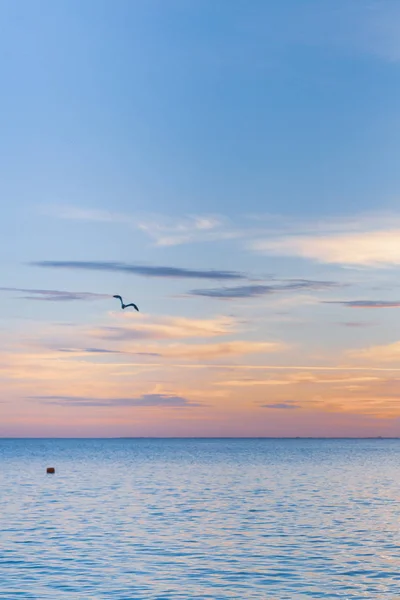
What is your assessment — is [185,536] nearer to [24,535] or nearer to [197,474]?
[24,535]

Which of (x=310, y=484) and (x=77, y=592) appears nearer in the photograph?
(x=77, y=592)

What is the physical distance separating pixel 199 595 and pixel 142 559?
9.93 metres

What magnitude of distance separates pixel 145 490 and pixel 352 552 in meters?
48.9

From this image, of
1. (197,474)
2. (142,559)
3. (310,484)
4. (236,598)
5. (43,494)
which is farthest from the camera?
(197,474)

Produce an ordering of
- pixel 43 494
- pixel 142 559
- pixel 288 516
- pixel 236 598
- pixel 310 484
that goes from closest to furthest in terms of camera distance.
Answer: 1. pixel 236 598
2. pixel 142 559
3. pixel 288 516
4. pixel 43 494
5. pixel 310 484

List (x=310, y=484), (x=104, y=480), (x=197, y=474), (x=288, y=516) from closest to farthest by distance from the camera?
1. (x=288, y=516)
2. (x=310, y=484)
3. (x=104, y=480)
4. (x=197, y=474)

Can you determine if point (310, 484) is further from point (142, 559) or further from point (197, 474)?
point (142, 559)

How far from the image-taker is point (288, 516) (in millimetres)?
69000

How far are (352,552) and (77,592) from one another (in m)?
18.4

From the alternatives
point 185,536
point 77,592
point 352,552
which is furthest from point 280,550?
point 77,592

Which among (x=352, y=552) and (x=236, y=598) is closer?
(x=236, y=598)

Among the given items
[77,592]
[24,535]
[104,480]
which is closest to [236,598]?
[77,592]

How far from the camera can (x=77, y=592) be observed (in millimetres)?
40938

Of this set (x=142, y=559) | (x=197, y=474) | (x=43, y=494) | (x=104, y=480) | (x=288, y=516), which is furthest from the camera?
(x=197, y=474)
